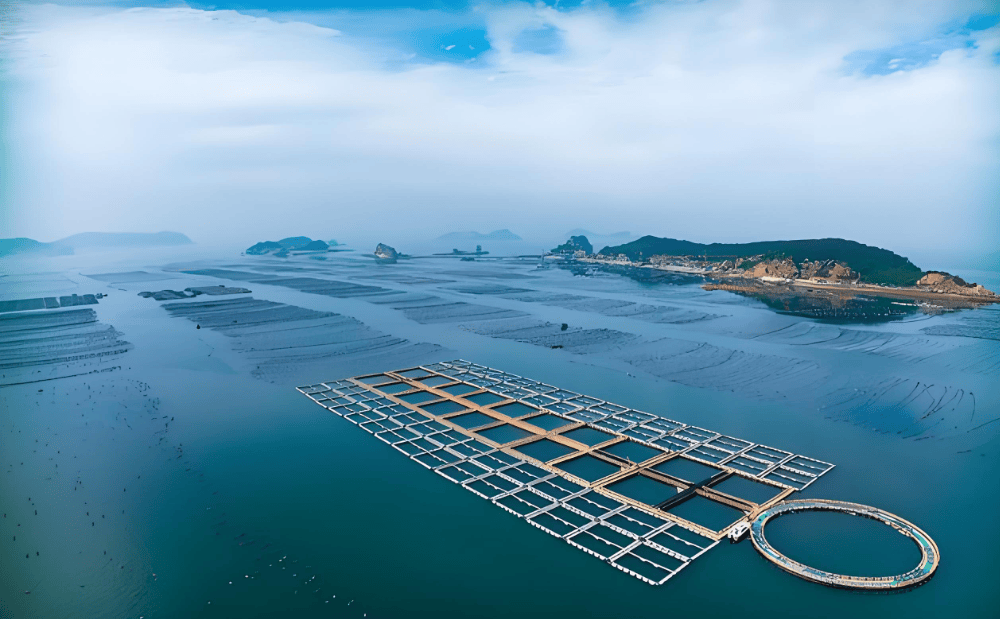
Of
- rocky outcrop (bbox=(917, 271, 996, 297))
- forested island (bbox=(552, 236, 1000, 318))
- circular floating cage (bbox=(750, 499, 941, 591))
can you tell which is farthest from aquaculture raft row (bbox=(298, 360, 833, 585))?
rocky outcrop (bbox=(917, 271, 996, 297))

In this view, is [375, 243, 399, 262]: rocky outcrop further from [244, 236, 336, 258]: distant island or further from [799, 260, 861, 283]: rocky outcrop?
[799, 260, 861, 283]: rocky outcrop

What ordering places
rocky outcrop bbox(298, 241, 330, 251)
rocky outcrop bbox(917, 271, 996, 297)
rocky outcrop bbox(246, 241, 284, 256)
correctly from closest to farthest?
rocky outcrop bbox(917, 271, 996, 297) < rocky outcrop bbox(246, 241, 284, 256) < rocky outcrop bbox(298, 241, 330, 251)

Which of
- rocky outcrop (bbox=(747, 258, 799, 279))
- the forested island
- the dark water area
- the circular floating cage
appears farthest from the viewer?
rocky outcrop (bbox=(747, 258, 799, 279))

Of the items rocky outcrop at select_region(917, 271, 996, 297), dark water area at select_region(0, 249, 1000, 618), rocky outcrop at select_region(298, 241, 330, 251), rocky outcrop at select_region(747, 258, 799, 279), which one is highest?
rocky outcrop at select_region(298, 241, 330, 251)

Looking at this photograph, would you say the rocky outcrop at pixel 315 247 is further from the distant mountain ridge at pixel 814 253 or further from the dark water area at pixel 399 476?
the dark water area at pixel 399 476

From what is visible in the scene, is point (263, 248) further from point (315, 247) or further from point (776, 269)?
point (776, 269)

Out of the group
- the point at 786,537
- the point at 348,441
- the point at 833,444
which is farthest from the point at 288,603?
the point at 833,444

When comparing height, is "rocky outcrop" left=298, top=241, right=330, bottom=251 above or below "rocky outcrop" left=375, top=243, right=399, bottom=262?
above

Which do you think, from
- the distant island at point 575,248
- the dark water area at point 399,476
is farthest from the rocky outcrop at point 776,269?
the distant island at point 575,248
